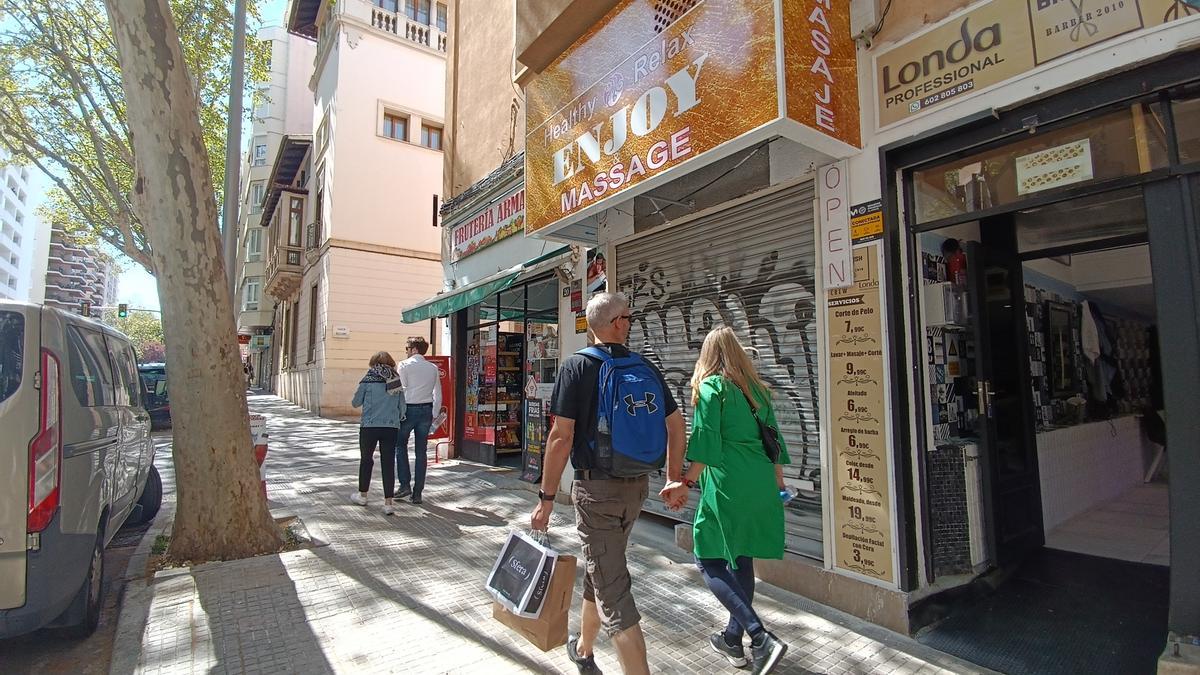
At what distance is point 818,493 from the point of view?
4.09 metres

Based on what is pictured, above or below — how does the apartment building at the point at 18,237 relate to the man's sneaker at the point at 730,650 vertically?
above

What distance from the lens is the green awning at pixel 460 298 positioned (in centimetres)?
739

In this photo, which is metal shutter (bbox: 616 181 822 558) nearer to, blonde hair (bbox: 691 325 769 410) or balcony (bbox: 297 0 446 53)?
blonde hair (bbox: 691 325 769 410)

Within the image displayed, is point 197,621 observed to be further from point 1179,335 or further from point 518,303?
point 518,303

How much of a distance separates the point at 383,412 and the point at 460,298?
2.37m

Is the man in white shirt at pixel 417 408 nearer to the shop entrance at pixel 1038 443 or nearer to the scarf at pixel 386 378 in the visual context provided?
the scarf at pixel 386 378

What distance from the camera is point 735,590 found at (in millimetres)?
2938

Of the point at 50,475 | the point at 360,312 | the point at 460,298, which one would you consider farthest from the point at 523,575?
the point at 360,312

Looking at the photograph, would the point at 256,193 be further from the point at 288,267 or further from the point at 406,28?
the point at 406,28

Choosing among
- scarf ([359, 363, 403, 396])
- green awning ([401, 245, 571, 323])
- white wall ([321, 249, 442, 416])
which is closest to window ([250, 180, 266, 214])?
white wall ([321, 249, 442, 416])

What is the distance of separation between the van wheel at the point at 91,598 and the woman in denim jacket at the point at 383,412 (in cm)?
260

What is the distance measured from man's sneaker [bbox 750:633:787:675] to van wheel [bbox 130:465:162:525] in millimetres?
6509

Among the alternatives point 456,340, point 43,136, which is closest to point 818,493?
point 456,340

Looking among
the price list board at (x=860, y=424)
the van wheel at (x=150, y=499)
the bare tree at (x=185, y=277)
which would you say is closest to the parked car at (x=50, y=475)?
the bare tree at (x=185, y=277)
